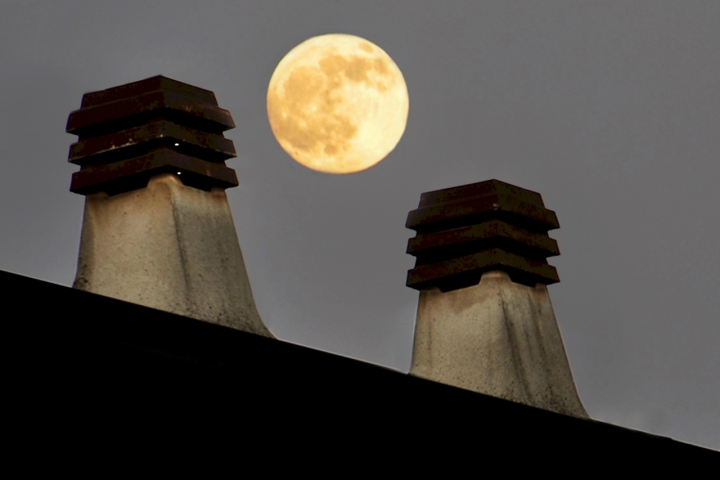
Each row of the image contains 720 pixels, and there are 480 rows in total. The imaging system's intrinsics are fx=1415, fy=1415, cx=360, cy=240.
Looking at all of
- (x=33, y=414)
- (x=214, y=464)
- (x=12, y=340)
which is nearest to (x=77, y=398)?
(x=33, y=414)

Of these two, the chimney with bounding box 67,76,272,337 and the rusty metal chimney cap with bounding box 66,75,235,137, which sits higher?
the rusty metal chimney cap with bounding box 66,75,235,137

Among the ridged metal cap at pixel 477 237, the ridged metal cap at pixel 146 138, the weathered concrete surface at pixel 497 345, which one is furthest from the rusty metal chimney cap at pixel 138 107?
the weathered concrete surface at pixel 497 345

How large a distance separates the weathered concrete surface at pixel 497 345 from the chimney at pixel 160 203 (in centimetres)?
320

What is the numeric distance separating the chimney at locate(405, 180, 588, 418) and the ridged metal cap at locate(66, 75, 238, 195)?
3.57 meters

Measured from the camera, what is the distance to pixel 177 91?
15117mm

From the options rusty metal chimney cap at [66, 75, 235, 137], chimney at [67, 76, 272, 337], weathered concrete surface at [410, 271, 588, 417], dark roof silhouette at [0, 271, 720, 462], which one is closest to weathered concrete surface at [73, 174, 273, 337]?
chimney at [67, 76, 272, 337]

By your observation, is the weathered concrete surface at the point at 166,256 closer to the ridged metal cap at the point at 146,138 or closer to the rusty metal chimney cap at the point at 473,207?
the ridged metal cap at the point at 146,138

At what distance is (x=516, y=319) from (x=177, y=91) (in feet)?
16.2

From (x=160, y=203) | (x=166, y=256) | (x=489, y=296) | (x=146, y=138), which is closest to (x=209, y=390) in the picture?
(x=166, y=256)

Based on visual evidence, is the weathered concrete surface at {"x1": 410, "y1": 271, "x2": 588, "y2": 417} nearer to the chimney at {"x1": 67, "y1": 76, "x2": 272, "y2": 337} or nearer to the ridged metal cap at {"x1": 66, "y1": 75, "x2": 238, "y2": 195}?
the chimney at {"x1": 67, "y1": 76, "x2": 272, "y2": 337}

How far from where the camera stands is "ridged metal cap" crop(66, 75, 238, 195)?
569 inches

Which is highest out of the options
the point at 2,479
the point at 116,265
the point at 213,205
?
the point at 213,205

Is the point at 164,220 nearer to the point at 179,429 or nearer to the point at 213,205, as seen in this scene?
the point at 213,205

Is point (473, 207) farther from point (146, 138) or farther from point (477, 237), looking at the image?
point (146, 138)
